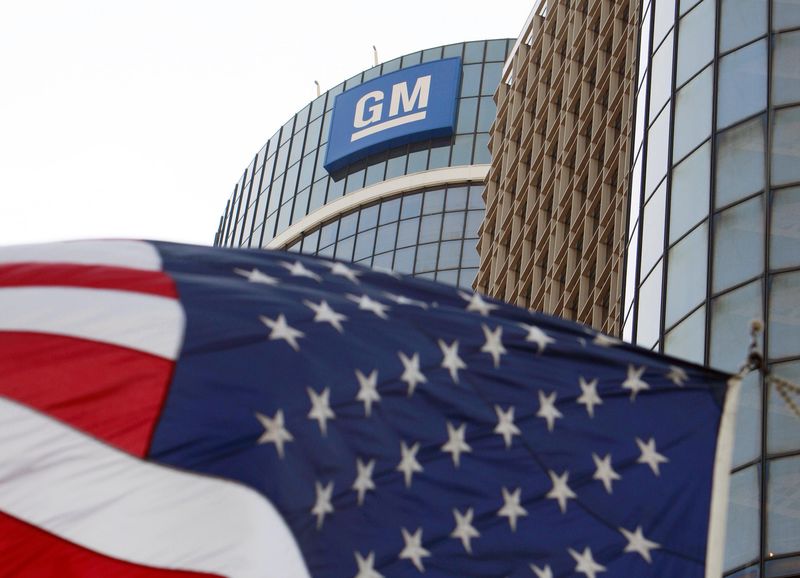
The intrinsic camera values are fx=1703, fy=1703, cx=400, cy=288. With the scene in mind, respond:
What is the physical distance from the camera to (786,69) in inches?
1254

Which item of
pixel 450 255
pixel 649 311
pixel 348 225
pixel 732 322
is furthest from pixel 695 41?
pixel 348 225

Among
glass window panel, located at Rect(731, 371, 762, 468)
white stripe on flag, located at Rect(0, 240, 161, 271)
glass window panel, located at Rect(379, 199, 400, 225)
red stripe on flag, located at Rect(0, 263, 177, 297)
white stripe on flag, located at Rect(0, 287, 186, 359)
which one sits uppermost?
glass window panel, located at Rect(379, 199, 400, 225)

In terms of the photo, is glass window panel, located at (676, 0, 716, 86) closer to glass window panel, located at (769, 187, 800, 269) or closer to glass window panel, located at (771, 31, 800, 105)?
glass window panel, located at (771, 31, 800, 105)

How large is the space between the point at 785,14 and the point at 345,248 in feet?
170

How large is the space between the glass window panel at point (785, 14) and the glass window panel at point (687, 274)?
4.24 m

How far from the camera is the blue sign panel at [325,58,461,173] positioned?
84.4 metres

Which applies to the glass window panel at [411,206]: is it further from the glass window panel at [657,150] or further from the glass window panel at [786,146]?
the glass window panel at [786,146]

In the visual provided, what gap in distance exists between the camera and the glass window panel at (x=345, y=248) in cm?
8266

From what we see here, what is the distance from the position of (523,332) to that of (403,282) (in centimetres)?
106

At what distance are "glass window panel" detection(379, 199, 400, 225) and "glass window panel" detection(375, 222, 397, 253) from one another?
31 cm

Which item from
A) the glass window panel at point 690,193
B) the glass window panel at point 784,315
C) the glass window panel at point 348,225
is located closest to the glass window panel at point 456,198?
the glass window panel at point 348,225

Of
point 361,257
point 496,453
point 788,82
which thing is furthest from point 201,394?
point 361,257

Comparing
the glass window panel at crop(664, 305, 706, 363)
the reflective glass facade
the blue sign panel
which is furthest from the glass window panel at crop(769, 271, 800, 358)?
the blue sign panel

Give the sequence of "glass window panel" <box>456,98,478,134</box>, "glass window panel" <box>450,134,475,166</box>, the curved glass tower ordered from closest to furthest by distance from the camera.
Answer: the curved glass tower, "glass window panel" <box>450,134,475,166</box>, "glass window panel" <box>456,98,478,134</box>
